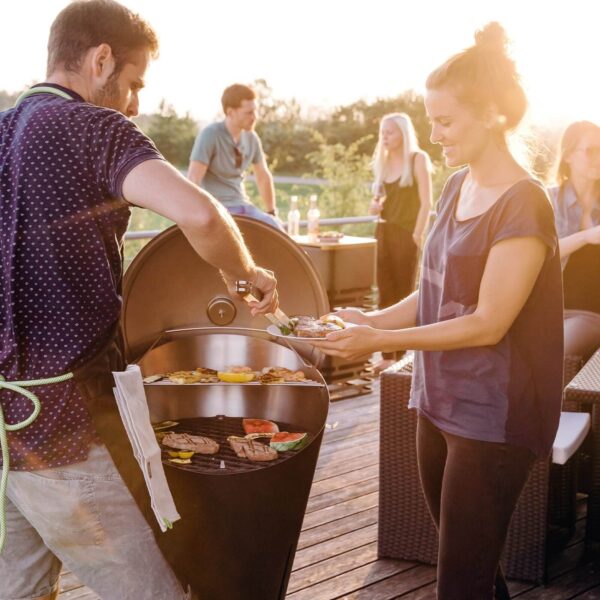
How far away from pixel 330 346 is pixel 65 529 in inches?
31.0

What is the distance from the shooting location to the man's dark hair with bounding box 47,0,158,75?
156 cm

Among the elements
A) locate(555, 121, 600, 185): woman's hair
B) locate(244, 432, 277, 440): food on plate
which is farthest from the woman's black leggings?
locate(555, 121, 600, 185): woman's hair

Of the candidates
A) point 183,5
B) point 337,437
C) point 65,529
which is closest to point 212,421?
point 65,529

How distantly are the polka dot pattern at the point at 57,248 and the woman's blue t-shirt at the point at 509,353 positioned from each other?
A: 0.80 meters

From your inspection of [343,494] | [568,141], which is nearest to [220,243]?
[343,494]

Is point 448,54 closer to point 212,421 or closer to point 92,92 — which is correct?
point 92,92

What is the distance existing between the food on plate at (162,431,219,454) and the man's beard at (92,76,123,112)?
3.44ft

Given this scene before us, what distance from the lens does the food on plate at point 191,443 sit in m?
2.25

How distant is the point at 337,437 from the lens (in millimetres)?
4520

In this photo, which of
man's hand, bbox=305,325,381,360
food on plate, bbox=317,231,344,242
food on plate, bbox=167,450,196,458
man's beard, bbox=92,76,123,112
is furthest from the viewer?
food on plate, bbox=317,231,344,242

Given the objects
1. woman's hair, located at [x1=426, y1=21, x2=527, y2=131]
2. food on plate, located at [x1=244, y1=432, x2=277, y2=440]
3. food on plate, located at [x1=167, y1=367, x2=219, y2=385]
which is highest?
woman's hair, located at [x1=426, y1=21, x2=527, y2=131]

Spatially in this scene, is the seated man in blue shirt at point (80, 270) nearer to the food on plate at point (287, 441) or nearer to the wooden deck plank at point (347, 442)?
the food on plate at point (287, 441)

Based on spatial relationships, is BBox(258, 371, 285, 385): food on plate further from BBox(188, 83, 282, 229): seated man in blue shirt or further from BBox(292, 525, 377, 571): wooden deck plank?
BBox(188, 83, 282, 229): seated man in blue shirt

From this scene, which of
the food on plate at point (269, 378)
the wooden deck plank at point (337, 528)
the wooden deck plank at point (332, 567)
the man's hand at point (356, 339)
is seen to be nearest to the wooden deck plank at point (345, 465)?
the wooden deck plank at point (337, 528)
